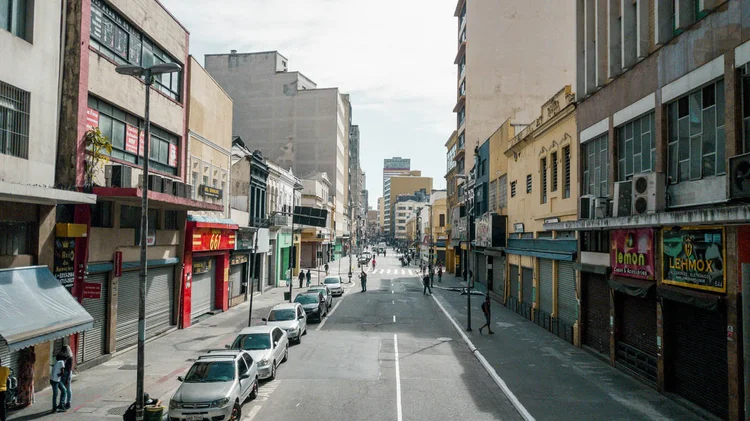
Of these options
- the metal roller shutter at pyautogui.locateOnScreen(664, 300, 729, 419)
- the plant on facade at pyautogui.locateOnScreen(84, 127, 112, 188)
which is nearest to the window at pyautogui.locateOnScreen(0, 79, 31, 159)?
the plant on facade at pyautogui.locateOnScreen(84, 127, 112, 188)

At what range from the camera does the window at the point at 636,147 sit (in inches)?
706

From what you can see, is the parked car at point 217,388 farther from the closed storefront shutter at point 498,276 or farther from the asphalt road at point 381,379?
the closed storefront shutter at point 498,276

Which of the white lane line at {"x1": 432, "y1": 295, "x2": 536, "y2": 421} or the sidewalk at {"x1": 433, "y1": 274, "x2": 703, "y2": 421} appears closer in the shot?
the white lane line at {"x1": 432, "y1": 295, "x2": 536, "y2": 421}

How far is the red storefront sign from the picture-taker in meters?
28.4

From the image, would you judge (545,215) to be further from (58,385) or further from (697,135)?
(58,385)

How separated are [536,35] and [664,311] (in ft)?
148

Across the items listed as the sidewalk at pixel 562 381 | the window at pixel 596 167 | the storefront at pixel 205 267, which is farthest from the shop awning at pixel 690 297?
the storefront at pixel 205 267

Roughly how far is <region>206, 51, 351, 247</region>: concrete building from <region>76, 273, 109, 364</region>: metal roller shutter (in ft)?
196

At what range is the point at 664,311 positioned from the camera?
16547 mm

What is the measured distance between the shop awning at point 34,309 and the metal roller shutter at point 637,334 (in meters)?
17.4

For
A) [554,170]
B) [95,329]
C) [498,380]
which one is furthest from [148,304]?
[554,170]

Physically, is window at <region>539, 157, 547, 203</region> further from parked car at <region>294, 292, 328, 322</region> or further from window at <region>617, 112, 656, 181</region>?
parked car at <region>294, 292, 328, 322</region>

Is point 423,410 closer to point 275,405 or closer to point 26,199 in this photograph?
Answer: point 275,405

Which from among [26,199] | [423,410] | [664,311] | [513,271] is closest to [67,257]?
[26,199]
